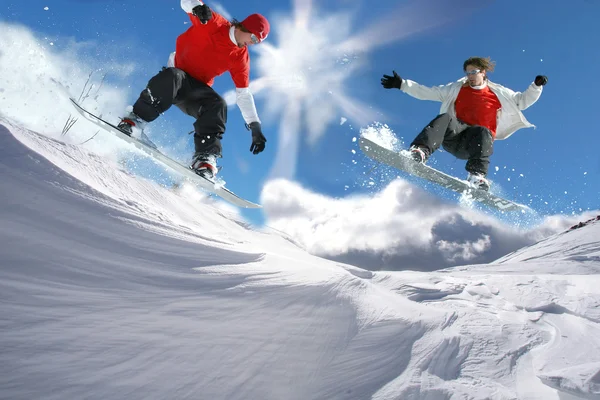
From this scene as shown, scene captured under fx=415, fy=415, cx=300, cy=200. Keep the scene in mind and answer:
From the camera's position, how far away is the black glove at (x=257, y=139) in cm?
595

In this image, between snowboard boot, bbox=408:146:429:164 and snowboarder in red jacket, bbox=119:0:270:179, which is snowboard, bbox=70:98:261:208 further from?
snowboard boot, bbox=408:146:429:164

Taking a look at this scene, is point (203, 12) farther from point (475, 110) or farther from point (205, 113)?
point (475, 110)

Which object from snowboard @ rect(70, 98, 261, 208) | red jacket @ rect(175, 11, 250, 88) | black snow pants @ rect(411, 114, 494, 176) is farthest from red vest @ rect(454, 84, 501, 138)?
snowboard @ rect(70, 98, 261, 208)

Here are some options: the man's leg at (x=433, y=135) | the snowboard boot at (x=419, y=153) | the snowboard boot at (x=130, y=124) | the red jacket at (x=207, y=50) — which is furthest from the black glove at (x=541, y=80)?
the snowboard boot at (x=130, y=124)

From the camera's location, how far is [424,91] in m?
6.94

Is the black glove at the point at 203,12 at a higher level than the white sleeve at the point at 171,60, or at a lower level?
higher

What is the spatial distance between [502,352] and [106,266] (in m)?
1.66

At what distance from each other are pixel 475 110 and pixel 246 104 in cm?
357

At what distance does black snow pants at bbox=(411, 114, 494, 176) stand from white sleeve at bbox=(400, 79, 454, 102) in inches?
28.1

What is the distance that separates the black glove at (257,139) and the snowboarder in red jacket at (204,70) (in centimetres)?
58

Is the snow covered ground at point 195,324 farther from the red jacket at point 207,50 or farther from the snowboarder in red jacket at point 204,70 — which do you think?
the red jacket at point 207,50

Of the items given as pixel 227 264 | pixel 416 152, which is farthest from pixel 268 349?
pixel 416 152

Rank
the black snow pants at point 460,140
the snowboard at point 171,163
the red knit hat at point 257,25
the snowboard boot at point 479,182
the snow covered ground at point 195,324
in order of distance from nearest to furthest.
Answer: the snow covered ground at point 195,324
the snowboard at point 171,163
the red knit hat at point 257,25
the black snow pants at point 460,140
the snowboard boot at point 479,182

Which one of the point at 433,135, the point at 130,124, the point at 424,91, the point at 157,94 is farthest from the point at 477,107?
the point at 130,124
